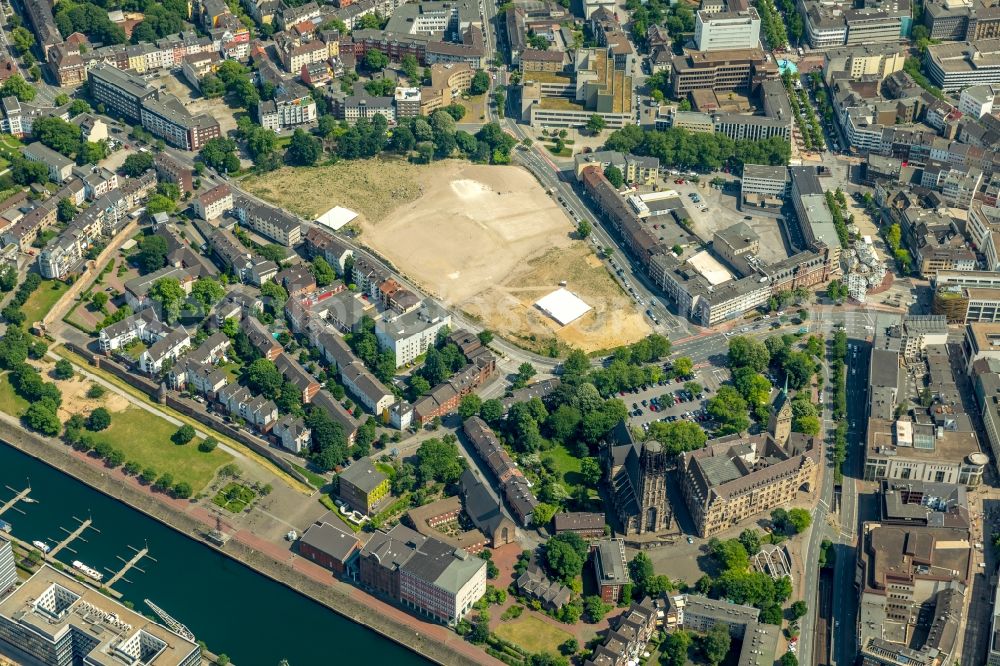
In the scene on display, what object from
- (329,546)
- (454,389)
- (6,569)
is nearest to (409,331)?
(454,389)

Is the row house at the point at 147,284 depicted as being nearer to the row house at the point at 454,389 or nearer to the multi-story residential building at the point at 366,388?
the multi-story residential building at the point at 366,388

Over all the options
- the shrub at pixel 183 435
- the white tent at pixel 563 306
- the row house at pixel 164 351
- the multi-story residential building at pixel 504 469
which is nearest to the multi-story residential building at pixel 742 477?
the multi-story residential building at pixel 504 469

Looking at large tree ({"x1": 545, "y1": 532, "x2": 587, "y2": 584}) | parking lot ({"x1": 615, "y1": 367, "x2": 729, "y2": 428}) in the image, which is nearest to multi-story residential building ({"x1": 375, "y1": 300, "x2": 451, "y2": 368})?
parking lot ({"x1": 615, "y1": 367, "x2": 729, "y2": 428})

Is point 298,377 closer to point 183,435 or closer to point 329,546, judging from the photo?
point 183,435

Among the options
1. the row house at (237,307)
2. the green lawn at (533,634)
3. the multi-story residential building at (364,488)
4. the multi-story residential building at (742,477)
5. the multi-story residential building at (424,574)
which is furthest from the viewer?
the row house at (237,307)

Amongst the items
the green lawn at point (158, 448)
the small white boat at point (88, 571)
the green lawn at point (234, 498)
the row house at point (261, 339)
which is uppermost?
the row house at point (261, 339)

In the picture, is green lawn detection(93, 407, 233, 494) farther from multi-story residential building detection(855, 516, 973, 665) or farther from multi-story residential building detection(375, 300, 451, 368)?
multi-story residential building detection(855, 516, 973, 665)
